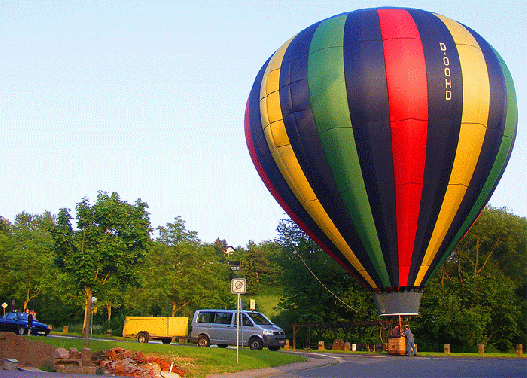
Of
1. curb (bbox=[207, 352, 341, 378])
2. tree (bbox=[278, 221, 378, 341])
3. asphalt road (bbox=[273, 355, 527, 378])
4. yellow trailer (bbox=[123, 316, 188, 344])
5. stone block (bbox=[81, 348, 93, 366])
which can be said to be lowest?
curb (bbox=[207, 352, 341, 378])

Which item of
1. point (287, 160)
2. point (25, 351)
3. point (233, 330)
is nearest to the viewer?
point (25, 351)

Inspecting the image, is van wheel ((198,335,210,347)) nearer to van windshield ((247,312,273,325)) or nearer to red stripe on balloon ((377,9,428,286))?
van windshield ((247,312,273,325))

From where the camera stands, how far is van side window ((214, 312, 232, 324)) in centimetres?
2783

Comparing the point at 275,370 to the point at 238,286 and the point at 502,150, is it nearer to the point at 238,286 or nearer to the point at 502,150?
the point at 238,286

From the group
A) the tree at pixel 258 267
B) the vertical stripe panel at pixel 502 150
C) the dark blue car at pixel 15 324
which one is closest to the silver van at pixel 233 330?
the vertical stripe panel at pixel 502 150

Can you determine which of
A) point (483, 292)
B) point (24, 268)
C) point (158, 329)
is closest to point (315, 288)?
point (483, 292)

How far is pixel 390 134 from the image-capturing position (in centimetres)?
2028

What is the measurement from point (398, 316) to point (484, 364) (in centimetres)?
429

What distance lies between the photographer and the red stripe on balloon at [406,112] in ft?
66.0

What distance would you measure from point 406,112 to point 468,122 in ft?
7.53

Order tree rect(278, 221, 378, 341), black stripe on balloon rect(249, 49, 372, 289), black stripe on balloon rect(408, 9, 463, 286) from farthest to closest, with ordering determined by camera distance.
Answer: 1. tree rect(278, 221, 378, 341)
2. black stripe on balloon rect(249, 49, 372, 289)
3. black stripe on balloon rect(408, 9, 463, 286)

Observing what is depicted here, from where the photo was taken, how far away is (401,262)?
2209 cm

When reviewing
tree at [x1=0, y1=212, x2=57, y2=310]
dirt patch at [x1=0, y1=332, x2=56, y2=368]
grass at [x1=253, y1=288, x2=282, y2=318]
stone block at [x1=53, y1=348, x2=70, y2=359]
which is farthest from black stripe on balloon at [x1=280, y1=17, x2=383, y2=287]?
grass at [x1=253, y1=288, x2=282, y2=318]

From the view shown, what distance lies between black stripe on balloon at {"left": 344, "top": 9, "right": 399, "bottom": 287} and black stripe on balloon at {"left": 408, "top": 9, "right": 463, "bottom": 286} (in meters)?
1.31
